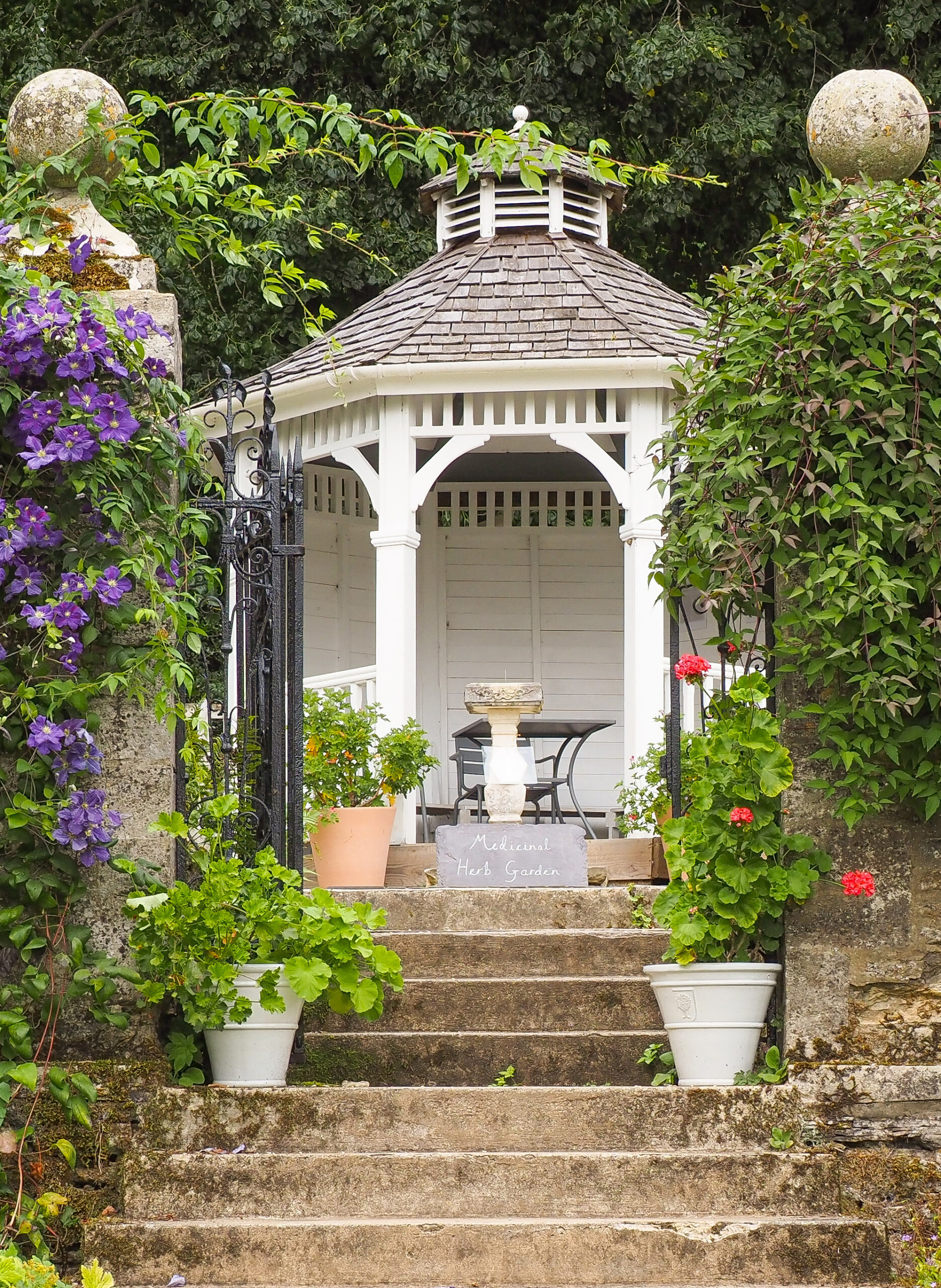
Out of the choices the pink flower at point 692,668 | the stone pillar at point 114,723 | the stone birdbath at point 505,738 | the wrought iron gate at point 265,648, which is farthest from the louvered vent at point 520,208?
the pink flower at point 692,668

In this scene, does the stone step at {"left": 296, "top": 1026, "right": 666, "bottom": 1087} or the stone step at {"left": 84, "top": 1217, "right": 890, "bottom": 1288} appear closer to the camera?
the stone step at {"left": 84, "top": 1217, "right": 890, "bottom": 1288}

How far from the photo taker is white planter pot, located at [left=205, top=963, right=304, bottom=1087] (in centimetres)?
420

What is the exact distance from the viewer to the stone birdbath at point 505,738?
7.18m

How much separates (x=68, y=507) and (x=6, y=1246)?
74.8 inches

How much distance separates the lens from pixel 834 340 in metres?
4.15

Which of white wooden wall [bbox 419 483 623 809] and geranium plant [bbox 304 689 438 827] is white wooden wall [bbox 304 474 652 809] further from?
geranium plant [bbox 304 689 438 827]

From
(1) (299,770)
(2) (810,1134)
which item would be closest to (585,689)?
(1) (299,770)

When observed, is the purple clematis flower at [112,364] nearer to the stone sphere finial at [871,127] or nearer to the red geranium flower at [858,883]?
the stone sphere finial at [871,127]

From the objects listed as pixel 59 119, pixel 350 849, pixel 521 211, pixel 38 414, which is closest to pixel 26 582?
pixel 38 414

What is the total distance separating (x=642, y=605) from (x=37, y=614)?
473 cm

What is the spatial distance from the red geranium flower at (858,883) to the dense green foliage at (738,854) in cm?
11

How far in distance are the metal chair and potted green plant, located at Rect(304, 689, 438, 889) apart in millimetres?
817

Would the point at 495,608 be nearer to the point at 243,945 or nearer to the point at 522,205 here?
the point at 522,205

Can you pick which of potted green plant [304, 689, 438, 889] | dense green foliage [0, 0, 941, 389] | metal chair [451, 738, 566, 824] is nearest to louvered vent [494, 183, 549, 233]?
dense green foliage [0, 0, 941, 389]
